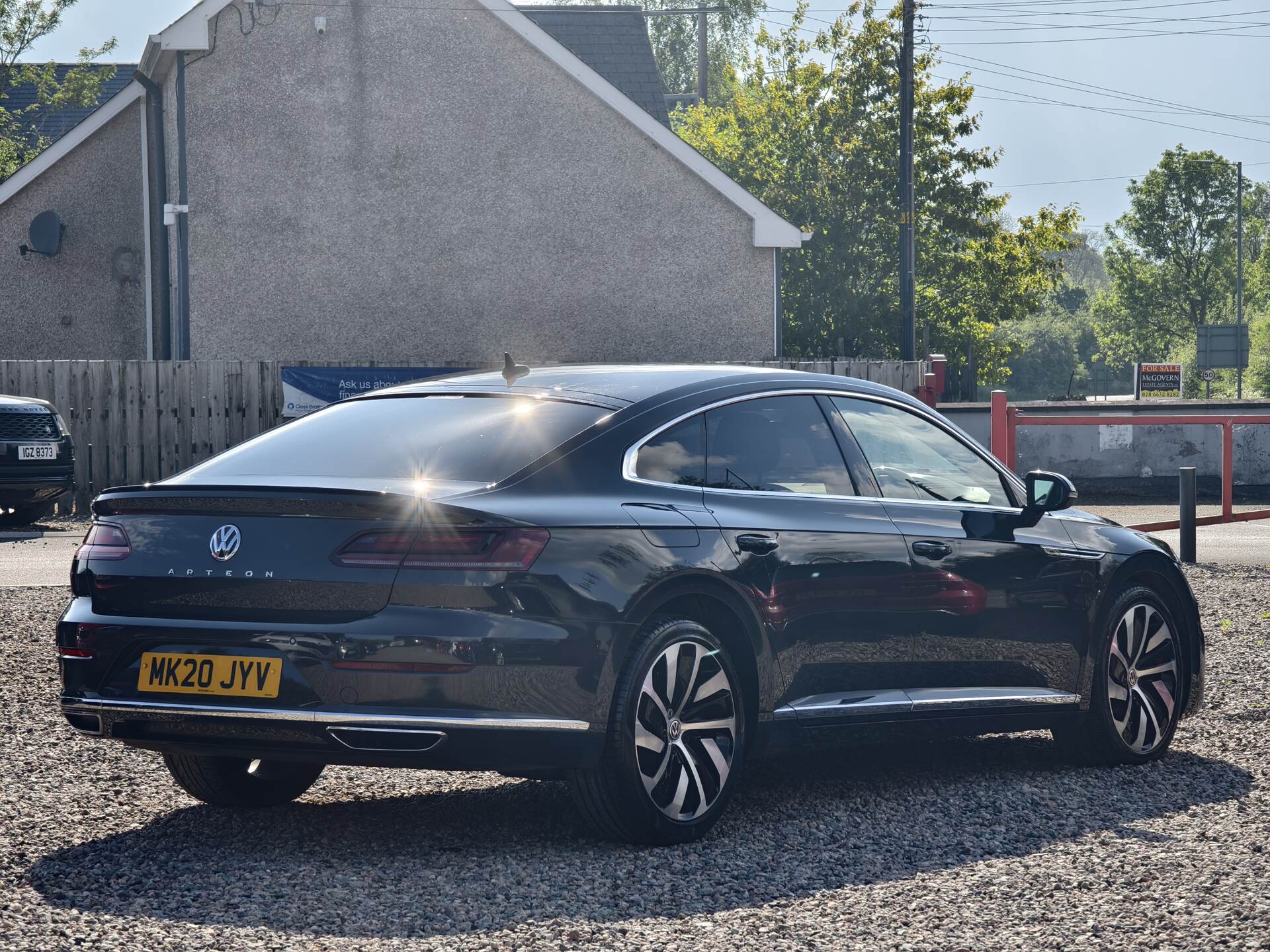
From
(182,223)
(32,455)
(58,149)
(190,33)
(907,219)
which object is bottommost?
(32,455)

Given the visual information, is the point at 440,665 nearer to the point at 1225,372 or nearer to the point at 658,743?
the point at 658,743

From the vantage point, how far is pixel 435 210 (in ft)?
82.9

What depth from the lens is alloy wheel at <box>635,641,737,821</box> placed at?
17.4 ft

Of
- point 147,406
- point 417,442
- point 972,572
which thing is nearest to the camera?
point 417,442

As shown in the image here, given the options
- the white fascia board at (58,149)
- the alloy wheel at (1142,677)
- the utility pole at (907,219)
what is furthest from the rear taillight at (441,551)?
the utility pole at (907,219)

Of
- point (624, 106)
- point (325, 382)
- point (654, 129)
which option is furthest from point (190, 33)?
point (654, 129)

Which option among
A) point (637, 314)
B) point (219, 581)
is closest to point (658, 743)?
point (219, 581)

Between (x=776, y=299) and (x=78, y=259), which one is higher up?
(x=78, y=259)

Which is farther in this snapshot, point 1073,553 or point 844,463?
point 1073,553

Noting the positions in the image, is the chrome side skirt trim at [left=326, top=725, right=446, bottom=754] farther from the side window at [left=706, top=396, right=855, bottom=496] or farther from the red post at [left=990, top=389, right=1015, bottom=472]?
the red post at [left=990, top=389, right=1015, bottom=472]

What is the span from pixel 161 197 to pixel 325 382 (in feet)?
16.7

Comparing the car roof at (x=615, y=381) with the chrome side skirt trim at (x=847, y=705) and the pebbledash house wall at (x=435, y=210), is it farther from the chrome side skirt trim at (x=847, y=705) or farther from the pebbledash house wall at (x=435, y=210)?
the pebbledash house wall at (x=435, y=210)

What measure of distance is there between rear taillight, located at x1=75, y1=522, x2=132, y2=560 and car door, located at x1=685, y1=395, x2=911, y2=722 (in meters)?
1.82

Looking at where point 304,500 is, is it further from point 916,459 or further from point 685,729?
point 916,459
